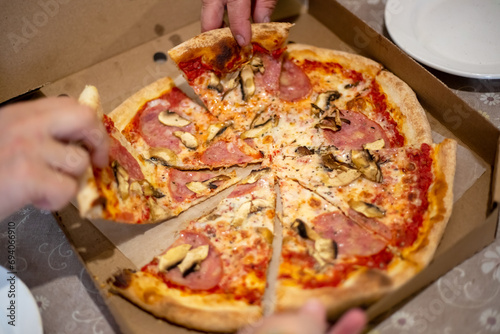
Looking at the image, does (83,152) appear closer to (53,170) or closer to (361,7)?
(53,170)

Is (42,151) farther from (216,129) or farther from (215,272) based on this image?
(216,129)

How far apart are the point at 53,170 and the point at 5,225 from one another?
1166mm

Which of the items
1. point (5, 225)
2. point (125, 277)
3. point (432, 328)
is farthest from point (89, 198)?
point (432, 328)

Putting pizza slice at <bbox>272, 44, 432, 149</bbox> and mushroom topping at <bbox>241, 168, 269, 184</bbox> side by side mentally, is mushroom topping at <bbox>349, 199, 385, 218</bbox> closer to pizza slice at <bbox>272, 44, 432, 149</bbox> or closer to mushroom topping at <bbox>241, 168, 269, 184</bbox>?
pizza slice at <bbox>272, 44, 432, 149</bbox>

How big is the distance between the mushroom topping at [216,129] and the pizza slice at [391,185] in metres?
0.42

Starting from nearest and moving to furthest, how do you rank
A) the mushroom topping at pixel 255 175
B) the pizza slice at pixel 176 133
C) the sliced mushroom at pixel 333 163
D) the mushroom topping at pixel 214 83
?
1. the sliced mushroom at pixel 333 163
2. the mushroom topping at pixel 255 175
3. the pizza slice at pixel 176 133
4. the mushroom topping at pixel 214 83

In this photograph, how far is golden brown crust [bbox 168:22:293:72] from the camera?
3.14 meters

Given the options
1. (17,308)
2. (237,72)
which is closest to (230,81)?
(237,72)

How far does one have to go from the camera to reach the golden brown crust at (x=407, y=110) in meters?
2.82

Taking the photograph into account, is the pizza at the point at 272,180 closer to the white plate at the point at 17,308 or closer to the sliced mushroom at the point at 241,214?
the sliced mushroom at the point at 241,214

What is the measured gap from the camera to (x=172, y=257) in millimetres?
2432

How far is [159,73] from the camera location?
3.63 meters

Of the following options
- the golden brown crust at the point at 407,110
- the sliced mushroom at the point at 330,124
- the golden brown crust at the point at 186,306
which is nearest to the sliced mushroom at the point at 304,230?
the golden brown crust at the point at 186,306

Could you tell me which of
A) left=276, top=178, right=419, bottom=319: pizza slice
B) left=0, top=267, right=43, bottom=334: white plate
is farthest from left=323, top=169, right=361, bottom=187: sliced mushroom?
left=0, top=267, right=43, bottom=334: white plate
